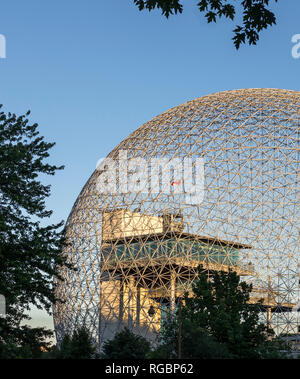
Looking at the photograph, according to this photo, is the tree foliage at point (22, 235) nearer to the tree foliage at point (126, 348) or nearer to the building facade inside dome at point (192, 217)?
the tree foliage at point (126, 348)

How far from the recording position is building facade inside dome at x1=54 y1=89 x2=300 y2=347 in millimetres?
33438

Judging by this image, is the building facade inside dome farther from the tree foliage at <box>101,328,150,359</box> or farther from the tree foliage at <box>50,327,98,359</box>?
the tree foliage at <box>101,328,150,359</box>

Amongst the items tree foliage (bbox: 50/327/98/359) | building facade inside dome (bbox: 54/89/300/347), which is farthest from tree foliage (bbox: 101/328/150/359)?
building facade inside dome (bbox: 54/89/300/347)

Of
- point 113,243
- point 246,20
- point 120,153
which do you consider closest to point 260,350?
point 246,20

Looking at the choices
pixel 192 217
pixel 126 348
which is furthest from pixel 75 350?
pixel 192 217

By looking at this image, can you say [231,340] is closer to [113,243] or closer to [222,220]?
[222,220]

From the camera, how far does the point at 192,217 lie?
110ft

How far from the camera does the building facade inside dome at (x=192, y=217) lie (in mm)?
33438

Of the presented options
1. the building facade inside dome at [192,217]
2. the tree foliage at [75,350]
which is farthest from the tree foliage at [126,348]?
the building facade inside dome at [192,217]

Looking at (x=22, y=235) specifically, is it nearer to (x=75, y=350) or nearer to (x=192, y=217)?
(x=75, y=350)

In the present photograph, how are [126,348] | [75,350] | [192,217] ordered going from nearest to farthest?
[126,348] → [75,350] → [192,217]

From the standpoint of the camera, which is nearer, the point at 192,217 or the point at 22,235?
the point at 22,235

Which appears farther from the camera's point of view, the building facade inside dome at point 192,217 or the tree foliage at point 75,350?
the building facade inside dome at point 192,217

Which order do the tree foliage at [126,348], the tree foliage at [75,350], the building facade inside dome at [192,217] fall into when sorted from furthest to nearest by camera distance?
the building facade inside dome at [192,217] → the tree foliage at [126,348] → the tree foliage at [75,350]
